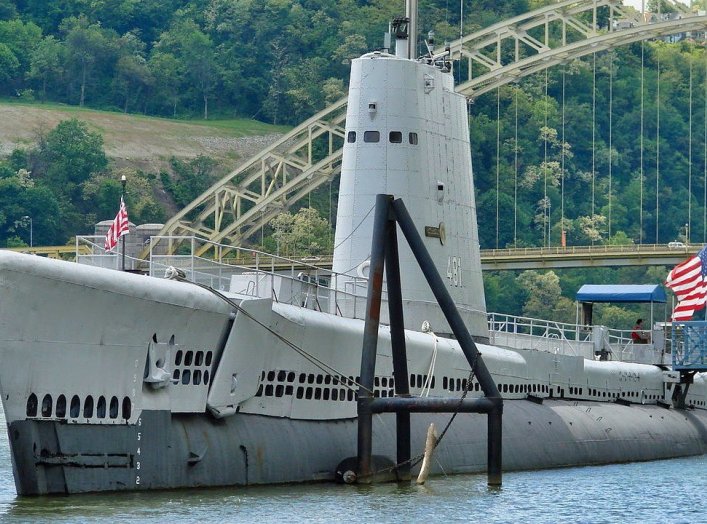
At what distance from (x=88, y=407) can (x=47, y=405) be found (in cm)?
78

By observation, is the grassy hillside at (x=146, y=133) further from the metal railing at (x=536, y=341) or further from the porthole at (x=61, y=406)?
the porthole at (x=61, y=406)

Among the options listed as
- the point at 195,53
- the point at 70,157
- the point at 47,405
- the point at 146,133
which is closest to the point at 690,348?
the point at 47,405

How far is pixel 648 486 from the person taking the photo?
129 feet

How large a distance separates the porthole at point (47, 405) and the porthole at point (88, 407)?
0.64m

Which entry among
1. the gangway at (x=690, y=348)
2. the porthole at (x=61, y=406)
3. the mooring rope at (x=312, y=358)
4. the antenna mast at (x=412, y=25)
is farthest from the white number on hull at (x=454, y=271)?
the porthole at (x=61, y=406)

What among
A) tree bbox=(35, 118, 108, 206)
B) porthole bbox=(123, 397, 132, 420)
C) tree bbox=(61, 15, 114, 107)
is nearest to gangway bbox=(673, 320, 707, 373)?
porthole bbox=(123, 397, 132, 420)

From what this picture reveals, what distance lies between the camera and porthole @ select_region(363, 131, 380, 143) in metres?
40.7

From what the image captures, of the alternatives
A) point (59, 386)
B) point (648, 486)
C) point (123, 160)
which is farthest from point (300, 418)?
point (123, 160)

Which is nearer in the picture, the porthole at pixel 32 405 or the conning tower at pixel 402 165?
the porthole at pixel 32 405

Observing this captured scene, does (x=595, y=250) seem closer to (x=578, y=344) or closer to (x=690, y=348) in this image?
(x=690, y=348)

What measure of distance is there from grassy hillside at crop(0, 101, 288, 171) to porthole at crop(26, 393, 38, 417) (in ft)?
366

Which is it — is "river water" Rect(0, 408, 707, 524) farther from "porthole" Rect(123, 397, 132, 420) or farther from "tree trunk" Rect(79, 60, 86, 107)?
"tree trunk" Rect(79, 60, 86, 107)

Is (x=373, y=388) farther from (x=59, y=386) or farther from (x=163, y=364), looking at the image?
(x=59, y=386)

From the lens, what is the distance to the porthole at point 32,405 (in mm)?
27969
